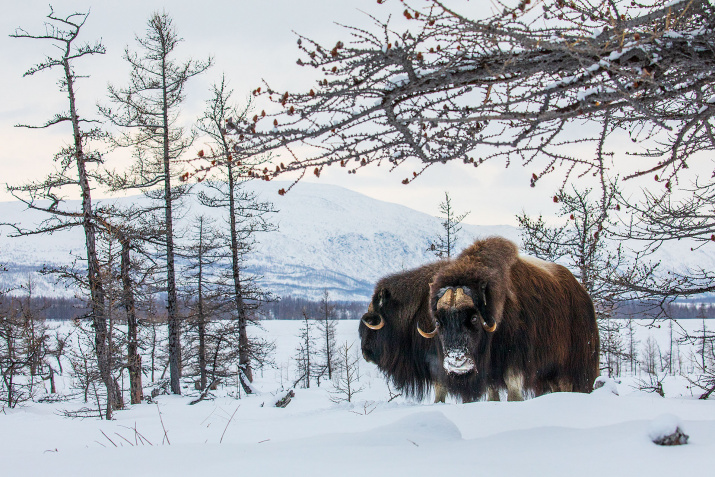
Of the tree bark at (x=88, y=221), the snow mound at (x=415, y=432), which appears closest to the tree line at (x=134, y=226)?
the tree bark at (x=88, y=221)

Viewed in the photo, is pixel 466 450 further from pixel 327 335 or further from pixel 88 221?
pixel 327 335

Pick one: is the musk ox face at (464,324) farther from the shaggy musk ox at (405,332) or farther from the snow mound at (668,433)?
the snow mound at (668,433)

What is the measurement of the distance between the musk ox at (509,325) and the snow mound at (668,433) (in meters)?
3.18

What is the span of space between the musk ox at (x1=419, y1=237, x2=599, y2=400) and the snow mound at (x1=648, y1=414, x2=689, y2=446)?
3.18 meters

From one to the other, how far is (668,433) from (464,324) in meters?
3.57

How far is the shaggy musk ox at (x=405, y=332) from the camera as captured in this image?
8.17m

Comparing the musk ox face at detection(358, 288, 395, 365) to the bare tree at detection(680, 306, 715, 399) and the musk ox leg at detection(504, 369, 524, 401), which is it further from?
the bare tree at detection(680, 306, 715, 399)

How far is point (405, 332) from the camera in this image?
332 inches

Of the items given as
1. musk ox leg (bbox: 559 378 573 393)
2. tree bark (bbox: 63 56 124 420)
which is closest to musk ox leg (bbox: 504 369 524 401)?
musk ox leg (bbox: 559 378 573 393)

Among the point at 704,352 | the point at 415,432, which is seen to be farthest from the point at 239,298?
the point at 415,432

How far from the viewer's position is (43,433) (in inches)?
256

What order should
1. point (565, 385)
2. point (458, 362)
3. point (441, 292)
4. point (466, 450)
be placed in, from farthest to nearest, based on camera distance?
point (565, 385) < point (441, 292) < point (458, 362) < point (466, 450)

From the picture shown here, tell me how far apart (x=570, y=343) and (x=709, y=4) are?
5.27m

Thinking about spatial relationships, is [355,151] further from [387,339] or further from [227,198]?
[227,198]
